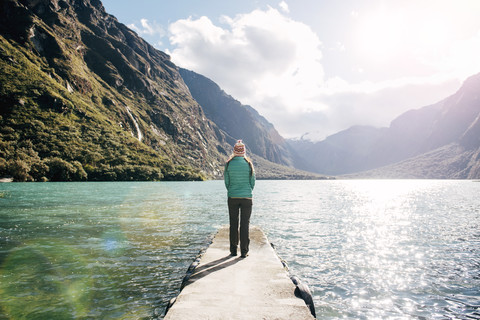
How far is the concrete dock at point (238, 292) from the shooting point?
5.68 metres

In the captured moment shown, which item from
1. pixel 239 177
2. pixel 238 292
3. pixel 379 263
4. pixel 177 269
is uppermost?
pixel 239 177

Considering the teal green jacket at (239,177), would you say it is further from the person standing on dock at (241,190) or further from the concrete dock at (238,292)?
the concrete dock at (238,292)

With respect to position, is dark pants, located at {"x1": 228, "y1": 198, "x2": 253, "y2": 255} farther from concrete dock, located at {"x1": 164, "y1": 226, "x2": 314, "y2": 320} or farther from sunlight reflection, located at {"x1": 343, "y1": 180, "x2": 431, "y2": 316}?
sunlight reflection, located at {"x1": 343, "y1": 180, "x2": 431, "y2": 316}

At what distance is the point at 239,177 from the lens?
401 inches

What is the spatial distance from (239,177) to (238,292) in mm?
4251

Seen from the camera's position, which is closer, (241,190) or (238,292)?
(238,292)

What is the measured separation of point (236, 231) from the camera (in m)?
10.4

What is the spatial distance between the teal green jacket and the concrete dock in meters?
2.49

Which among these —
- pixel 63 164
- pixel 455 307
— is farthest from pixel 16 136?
pixel 455 307

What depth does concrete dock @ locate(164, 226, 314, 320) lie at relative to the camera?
224 inches

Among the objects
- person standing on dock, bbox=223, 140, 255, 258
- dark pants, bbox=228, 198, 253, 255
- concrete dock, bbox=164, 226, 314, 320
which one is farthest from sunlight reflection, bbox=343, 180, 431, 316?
person standing on dock, bbox=223, 140, 255, 258

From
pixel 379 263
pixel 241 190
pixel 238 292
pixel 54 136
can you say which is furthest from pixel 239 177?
pixel 54 136

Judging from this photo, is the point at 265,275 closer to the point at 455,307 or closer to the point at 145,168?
the point at 455,307

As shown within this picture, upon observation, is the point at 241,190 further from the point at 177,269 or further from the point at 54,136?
the point at 54,136
